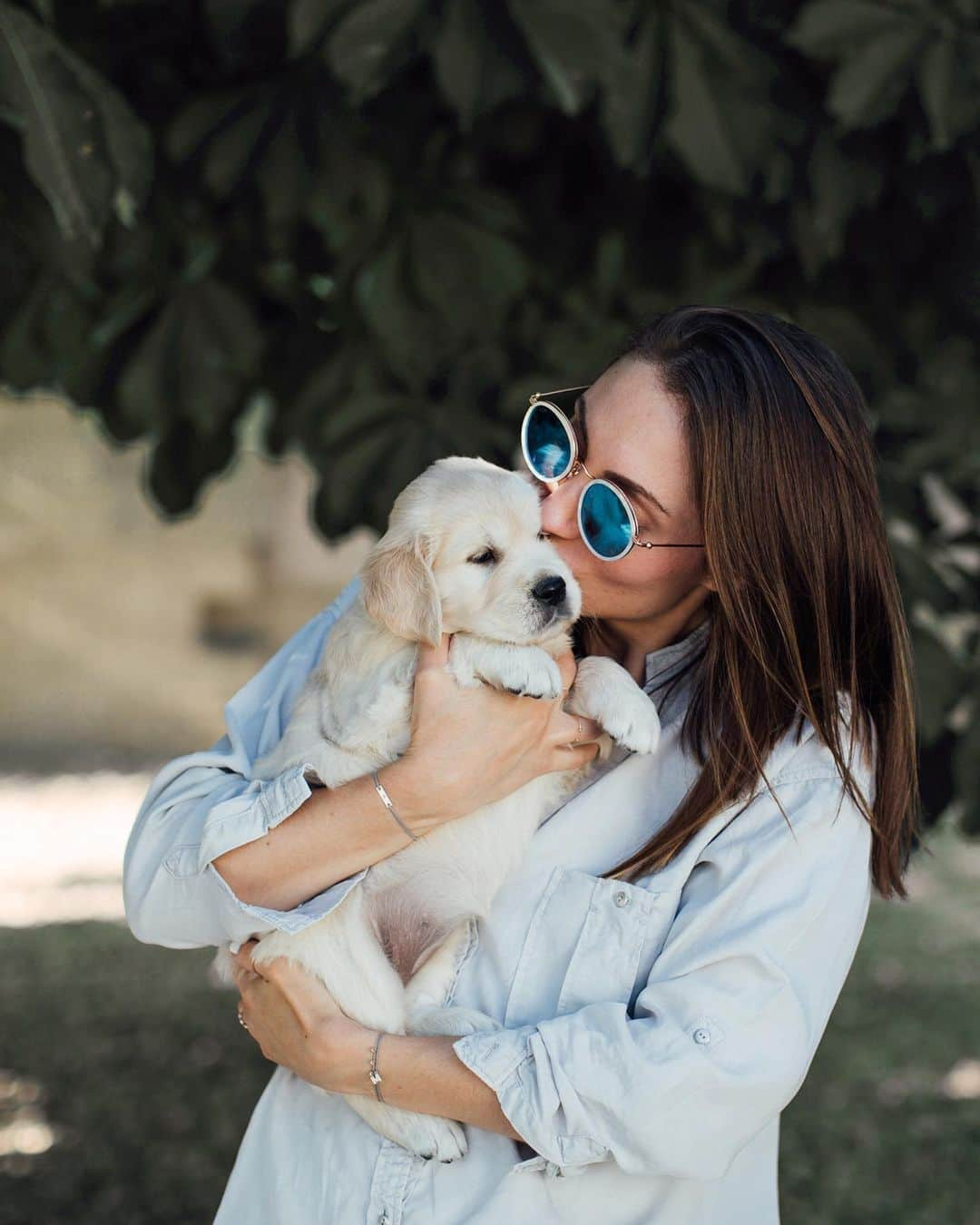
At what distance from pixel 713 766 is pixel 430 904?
1.87 ft

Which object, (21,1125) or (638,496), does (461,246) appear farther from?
(21,1125)

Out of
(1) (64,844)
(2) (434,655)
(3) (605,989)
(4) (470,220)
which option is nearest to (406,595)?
(2) (434,655)

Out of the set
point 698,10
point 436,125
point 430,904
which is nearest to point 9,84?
point 436,125

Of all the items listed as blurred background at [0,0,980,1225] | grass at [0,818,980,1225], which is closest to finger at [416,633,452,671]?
blurred background at [0,0,980,1225]

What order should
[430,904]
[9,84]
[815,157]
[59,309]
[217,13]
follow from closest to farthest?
[430,904] < [9,84] < [217,13] < [815,157] < [59,309]

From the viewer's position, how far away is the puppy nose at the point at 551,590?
233 centimetres

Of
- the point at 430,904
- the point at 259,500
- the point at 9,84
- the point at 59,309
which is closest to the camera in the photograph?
the point at 430,904

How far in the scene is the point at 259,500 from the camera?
13211 mm

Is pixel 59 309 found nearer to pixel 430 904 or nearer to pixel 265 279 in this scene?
pixel 265 279

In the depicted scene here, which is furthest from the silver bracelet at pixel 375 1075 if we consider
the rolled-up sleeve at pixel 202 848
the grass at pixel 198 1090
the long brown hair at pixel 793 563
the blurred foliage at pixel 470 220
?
the grass at pixel 198 1090

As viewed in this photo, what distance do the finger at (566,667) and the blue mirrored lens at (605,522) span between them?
9.6 inches

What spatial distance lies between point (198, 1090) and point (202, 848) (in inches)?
144

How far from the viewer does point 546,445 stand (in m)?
2.33

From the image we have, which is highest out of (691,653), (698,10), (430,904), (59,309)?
(698,10)
